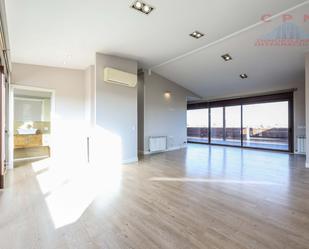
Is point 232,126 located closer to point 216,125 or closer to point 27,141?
point 216,125

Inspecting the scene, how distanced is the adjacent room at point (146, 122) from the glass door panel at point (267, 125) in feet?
0.15

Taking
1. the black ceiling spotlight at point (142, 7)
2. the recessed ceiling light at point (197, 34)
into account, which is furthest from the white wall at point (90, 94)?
the recessed ceiling light at point (197, 34)

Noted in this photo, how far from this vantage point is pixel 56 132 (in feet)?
19.5

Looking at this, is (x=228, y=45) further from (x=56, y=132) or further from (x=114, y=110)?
(x=56, y=132)

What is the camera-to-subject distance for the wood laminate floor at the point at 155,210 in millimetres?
1940

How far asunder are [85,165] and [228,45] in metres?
5.29

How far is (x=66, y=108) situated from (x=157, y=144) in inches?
141

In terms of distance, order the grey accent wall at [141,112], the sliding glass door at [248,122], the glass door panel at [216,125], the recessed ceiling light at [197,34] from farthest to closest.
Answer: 1. the glass door panel at [216,125]
2. the sliding glass door at [248,122]
3. the grey accent wall at [141,112]
4. the recessed ceiling light at [197,34]

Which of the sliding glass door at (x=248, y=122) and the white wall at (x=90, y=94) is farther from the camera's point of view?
the sliding glass door at (x=248, y=122)

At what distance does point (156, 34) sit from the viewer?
4.30 metres

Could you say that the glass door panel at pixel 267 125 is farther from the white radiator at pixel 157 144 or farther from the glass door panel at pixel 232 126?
the white radiator at pixel 157 144


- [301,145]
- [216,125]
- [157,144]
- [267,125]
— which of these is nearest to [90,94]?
[157,144]

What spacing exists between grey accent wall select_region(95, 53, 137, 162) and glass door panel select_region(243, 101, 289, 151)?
577 cm

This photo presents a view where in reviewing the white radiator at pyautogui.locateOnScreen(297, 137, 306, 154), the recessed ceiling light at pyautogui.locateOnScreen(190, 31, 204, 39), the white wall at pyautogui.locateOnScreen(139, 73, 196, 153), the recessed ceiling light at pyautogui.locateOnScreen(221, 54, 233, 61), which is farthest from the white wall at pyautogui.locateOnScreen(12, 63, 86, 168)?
the white radiator at pyautogui.locateOnScreen(297, 137, 306, 154)
